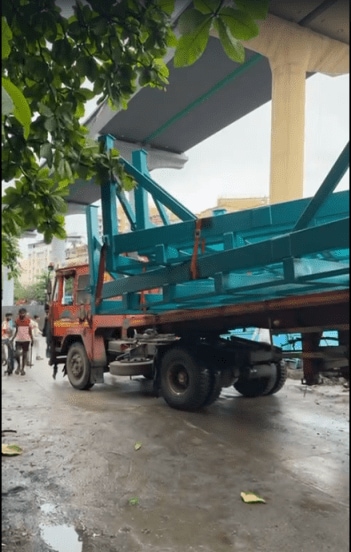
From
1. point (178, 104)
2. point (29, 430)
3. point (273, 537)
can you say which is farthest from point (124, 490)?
point (178, 104)

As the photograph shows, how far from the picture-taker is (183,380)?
5754mm

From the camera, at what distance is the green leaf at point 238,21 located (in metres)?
1.15

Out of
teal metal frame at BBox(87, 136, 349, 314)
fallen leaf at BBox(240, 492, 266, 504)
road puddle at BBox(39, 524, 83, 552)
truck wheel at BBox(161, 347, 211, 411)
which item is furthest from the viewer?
truck wheel at BBox(161, 347, 211, 411)

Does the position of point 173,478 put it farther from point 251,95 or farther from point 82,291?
point 82,291

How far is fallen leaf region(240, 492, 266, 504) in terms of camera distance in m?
3.07

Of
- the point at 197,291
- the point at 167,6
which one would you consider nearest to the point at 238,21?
the point at 167,6

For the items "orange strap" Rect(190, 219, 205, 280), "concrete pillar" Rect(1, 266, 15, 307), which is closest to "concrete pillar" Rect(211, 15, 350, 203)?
"concrete pillar" Rect(1, 266, 15, 307)

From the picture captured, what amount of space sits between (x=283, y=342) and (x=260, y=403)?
3.00 metres

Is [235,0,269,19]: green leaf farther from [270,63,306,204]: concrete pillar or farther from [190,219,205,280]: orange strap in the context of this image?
[190,219,205,280]: orange strap

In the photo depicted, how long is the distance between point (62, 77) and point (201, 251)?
4.71 feet

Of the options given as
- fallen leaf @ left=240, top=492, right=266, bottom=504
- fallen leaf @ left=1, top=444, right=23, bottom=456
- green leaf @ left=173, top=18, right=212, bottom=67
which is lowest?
fallen leaf @ left=240, top=492, right=266, bottom=504

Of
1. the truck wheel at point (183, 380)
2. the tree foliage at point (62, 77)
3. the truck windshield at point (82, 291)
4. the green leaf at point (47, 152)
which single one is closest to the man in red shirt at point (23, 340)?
the truck windshield at point (82, 291)

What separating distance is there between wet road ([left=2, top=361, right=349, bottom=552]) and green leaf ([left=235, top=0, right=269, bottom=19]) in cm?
92

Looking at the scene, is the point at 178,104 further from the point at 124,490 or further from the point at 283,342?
the point at 124,490
